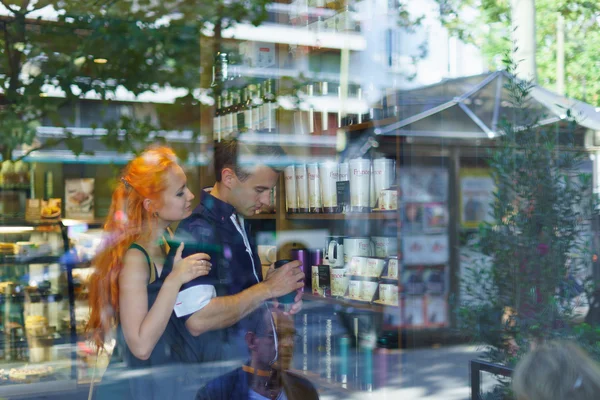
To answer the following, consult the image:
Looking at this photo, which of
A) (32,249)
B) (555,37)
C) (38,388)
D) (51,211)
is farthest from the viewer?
(51,211)

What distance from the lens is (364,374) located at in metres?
3.63

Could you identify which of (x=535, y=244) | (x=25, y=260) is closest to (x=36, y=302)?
(x=25, y=260)

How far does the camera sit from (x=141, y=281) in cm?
229

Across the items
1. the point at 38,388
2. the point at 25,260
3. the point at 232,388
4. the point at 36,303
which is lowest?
the point at 38,388

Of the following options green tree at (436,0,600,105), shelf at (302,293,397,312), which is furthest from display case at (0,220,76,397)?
green tree at (436,0,600,105)

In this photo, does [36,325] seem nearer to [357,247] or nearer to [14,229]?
[14,229]

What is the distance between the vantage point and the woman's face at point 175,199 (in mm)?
2531

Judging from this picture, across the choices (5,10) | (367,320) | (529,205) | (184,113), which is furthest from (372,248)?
(5,10)

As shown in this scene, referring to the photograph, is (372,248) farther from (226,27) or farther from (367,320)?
(226,27)

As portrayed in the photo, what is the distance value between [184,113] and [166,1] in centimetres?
61

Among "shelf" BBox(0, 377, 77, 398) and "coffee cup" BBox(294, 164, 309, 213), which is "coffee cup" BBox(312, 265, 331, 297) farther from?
"shelf" BBox(0, 377, 77, 398)

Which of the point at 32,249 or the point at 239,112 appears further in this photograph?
the point at 239,112

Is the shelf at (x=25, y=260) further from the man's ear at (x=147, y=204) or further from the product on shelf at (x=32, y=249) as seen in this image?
the man's ear at (x=147, y=204)

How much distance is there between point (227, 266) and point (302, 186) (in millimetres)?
1102
